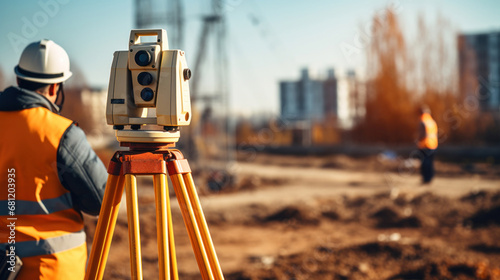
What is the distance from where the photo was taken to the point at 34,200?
193 centimetres

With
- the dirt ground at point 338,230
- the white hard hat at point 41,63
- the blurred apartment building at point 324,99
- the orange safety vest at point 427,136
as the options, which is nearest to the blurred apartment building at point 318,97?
the blurred apartment building at point 324,99

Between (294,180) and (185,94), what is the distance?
13.0m

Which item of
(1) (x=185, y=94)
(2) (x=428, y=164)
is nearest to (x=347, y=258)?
(1) (x=185, y=94)

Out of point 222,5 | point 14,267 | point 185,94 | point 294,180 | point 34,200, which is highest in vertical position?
point 222,5

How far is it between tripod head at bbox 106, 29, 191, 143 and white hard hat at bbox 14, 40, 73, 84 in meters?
0.31

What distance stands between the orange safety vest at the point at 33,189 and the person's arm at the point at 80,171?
0.10 feet

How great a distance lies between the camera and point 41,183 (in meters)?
1.94

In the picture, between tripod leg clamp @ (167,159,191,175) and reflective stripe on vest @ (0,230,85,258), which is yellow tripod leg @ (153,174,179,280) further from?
reflective stripe on vest @ (0,230,85,258)

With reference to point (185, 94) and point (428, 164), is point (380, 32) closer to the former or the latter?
point (428, 164)

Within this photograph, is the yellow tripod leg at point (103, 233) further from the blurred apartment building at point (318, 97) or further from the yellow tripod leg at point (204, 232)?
the blurred apartment building at point (318, 97)

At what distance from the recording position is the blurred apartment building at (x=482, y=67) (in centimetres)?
2264

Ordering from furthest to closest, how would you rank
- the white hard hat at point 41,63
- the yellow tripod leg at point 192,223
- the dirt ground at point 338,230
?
1. the dirt ground at point 338,230
2. the white hard hat at point 41,63
3. the yellow tripod leg at point 192,223

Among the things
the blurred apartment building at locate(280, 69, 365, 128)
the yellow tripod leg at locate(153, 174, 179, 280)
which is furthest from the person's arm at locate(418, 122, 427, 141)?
the blurred apartment building at locate(280, 69, 365, 128)

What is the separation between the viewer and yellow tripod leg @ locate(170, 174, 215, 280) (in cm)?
196
